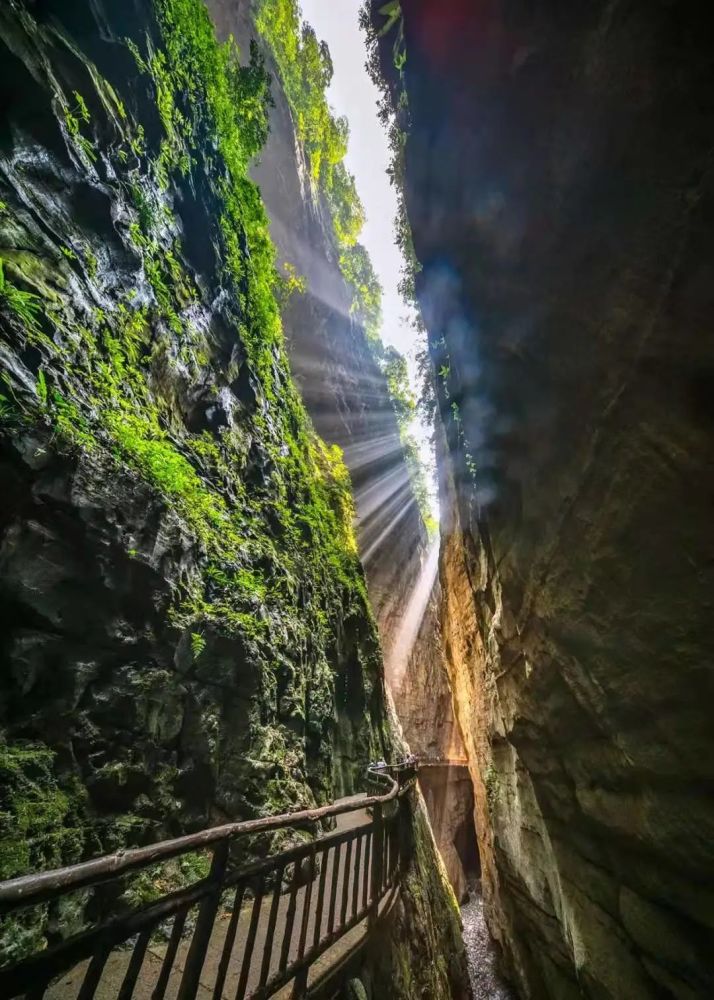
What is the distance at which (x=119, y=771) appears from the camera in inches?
124

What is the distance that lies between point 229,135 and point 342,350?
478 inches

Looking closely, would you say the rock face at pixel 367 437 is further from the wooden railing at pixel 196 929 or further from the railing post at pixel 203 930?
the railing post at pixel 203 930

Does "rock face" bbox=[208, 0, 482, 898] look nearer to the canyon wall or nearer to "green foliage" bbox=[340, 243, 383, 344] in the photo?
"green foliage" bbox=[340, 243, 383, 344]

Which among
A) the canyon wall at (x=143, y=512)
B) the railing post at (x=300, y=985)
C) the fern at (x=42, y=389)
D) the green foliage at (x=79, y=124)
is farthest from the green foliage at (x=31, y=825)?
the green foliage at (x=79, y=124)

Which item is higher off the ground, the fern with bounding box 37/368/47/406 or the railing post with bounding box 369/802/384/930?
the fern with bounding box 37/368/47/406

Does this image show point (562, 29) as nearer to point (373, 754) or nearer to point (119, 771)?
point (119, 771)

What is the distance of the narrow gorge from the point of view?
109 inches

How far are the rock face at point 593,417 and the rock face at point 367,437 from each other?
11.2 meters

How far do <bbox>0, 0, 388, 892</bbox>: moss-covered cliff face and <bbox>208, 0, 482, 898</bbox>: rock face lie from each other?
30.9 feet

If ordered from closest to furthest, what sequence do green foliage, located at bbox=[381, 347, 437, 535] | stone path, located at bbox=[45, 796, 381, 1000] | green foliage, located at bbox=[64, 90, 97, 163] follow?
stone path, located at bbox=[45, 796, 381, 1000] → green foliage, located at bbox=[64, 90, 97, 163] → green foliage, located at bbox=[381, 347, 437, 535]

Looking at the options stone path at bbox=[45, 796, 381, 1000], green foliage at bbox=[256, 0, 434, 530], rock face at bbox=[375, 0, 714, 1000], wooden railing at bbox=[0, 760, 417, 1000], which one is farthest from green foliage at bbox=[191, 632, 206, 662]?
green foliage at bbox=[256, 0, 434, 530]

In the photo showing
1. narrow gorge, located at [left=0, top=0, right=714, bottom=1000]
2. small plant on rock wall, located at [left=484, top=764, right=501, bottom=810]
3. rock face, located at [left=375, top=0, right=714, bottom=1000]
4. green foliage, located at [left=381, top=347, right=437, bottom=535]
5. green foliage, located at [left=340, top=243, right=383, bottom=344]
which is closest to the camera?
narrow gorge, located at [left=0, top=0, right=714, bottom=1000]

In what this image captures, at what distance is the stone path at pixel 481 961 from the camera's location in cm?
808

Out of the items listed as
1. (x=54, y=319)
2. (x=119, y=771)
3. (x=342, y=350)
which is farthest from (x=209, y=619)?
(x=342, y=350)
